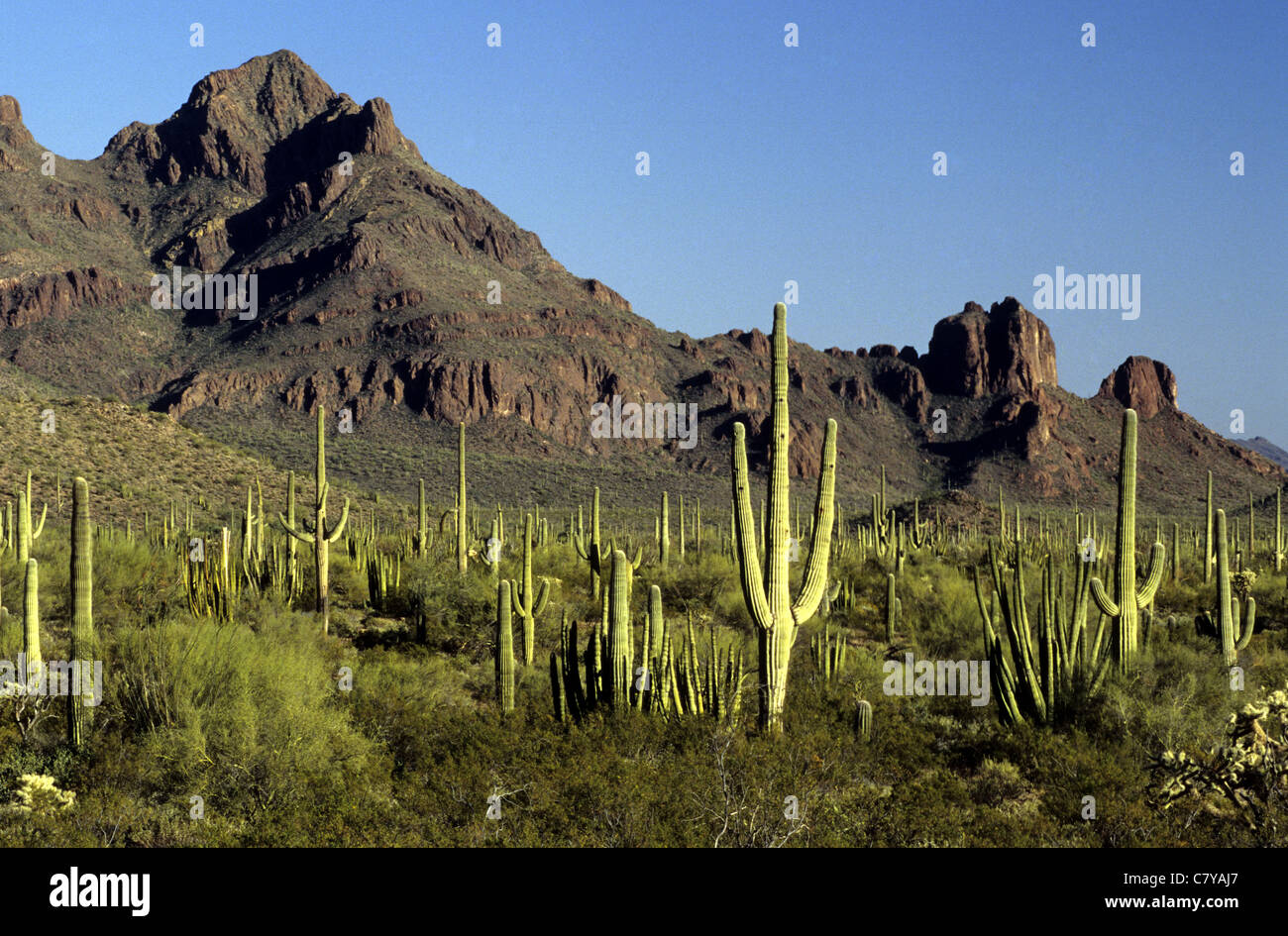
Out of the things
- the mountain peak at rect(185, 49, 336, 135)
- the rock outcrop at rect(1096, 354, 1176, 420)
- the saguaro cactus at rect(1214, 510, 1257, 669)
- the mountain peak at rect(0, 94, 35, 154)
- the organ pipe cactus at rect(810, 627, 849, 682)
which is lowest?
the organ pipe cactus at rect(810, 627, 849, 682)

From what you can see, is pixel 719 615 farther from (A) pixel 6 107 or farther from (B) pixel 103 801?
(A) pixel 6 107

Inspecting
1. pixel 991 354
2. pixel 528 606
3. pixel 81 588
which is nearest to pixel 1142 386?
pixel 991 354

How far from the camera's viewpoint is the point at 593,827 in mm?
7719

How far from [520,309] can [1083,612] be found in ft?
366

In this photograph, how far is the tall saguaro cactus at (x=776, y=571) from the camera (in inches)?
368

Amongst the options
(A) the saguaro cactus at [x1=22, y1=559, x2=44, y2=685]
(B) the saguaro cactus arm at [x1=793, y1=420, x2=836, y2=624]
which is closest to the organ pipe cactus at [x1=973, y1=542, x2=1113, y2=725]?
(B) the saguaro cactus arm at [x1=793, y1=420, x2=836, y2=624]

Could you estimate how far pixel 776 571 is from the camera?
9.35 meters

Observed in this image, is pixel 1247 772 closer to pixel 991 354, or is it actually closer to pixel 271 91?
pixel 991 354

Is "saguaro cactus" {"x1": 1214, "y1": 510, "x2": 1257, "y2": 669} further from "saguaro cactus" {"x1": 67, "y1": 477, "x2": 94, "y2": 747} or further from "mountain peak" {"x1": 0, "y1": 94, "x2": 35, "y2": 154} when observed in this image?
"mountain peak" {"x1": 0, "y1": 94, "x2": 35, "y2": 154}

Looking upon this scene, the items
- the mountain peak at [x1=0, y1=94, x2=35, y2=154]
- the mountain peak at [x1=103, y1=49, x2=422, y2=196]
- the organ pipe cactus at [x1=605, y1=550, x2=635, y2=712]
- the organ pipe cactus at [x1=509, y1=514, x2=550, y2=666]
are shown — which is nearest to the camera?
the organ pipe cactus at [x1=605, y1=550, x2=635, y2=712]

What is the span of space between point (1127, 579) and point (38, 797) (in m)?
11.0

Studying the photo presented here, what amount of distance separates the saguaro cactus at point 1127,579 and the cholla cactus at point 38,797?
10112 millimetres

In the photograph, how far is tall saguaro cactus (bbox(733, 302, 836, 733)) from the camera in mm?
9344

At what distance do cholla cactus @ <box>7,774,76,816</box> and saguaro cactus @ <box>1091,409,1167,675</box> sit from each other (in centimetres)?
1011
